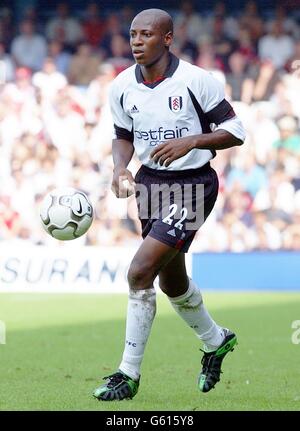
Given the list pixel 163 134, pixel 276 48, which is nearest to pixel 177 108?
pixel 163 134

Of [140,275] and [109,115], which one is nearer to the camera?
[140,275]

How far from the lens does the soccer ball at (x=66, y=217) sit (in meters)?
6.99

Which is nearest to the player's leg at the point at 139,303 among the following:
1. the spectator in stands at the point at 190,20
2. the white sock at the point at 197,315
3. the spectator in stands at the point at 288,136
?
the white sock at the point at 197,315

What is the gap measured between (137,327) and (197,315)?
2.31ft

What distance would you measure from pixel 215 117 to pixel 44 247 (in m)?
8.73

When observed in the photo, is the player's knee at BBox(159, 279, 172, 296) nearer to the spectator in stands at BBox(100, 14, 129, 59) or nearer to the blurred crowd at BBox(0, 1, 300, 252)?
the blurred crowd at BBox(0, 1, 300, 252)

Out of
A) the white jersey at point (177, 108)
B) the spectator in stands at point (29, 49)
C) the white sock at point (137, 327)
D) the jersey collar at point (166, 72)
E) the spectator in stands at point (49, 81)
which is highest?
the spectator in stands at point (29, 49)

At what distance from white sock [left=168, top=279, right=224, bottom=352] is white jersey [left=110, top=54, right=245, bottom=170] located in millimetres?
903

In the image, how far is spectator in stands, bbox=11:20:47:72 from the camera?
18594 millimetres

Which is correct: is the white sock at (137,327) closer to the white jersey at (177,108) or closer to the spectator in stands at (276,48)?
the white jersey at (177,108)

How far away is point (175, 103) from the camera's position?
6.66m

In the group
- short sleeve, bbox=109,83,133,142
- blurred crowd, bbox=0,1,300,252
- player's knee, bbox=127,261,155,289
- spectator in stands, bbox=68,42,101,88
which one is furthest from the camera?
spectator in stands, bbox=68,42,101,88

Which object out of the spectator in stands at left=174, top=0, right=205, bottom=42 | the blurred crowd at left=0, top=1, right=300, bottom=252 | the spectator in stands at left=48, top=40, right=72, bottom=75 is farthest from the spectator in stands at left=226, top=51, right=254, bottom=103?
the spectator in stands at left=48, top=40, right=72, bottom=75

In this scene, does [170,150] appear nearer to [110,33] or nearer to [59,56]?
[59,56]
